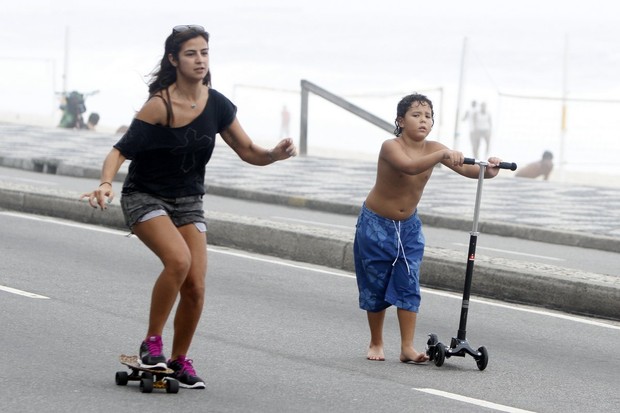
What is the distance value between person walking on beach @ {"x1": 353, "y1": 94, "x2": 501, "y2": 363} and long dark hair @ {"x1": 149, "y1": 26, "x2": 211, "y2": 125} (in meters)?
1.53

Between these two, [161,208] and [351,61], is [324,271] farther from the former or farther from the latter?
[351,61]

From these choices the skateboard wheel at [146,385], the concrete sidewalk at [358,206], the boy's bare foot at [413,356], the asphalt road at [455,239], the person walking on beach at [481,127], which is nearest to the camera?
the skateboard wheel at [146,385]

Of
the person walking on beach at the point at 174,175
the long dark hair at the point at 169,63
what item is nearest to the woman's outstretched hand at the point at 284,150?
the person walking on beach at the point at 174,175

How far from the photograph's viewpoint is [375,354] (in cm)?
791

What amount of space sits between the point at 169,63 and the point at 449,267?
4761 millimetres

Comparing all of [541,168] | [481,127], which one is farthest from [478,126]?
[541,168]

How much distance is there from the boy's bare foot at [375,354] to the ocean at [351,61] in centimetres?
2269

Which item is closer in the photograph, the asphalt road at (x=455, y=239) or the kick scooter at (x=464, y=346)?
the kick scooter at (x=464, y=346)

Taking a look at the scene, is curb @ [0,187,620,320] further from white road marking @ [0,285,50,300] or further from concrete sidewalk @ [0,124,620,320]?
white road marking @ [0,285,50,300]

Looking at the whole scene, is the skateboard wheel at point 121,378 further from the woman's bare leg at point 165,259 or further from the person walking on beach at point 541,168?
the person walking on beach at point 541,168

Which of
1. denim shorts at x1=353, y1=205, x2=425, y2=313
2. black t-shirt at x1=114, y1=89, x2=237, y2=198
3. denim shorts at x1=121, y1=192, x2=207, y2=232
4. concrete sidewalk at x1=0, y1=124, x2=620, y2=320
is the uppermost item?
black t-shirt at x1=114, y1=89, x2=237, y2=198

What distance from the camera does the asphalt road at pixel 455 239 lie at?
1346 centimetres

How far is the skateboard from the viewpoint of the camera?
261 inches

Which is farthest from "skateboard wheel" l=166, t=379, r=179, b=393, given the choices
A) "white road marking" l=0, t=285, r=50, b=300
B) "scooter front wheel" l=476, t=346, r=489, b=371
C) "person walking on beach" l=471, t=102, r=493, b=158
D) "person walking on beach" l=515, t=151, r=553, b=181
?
"person walking on beach" l=471, t=102, r=493, b=158
